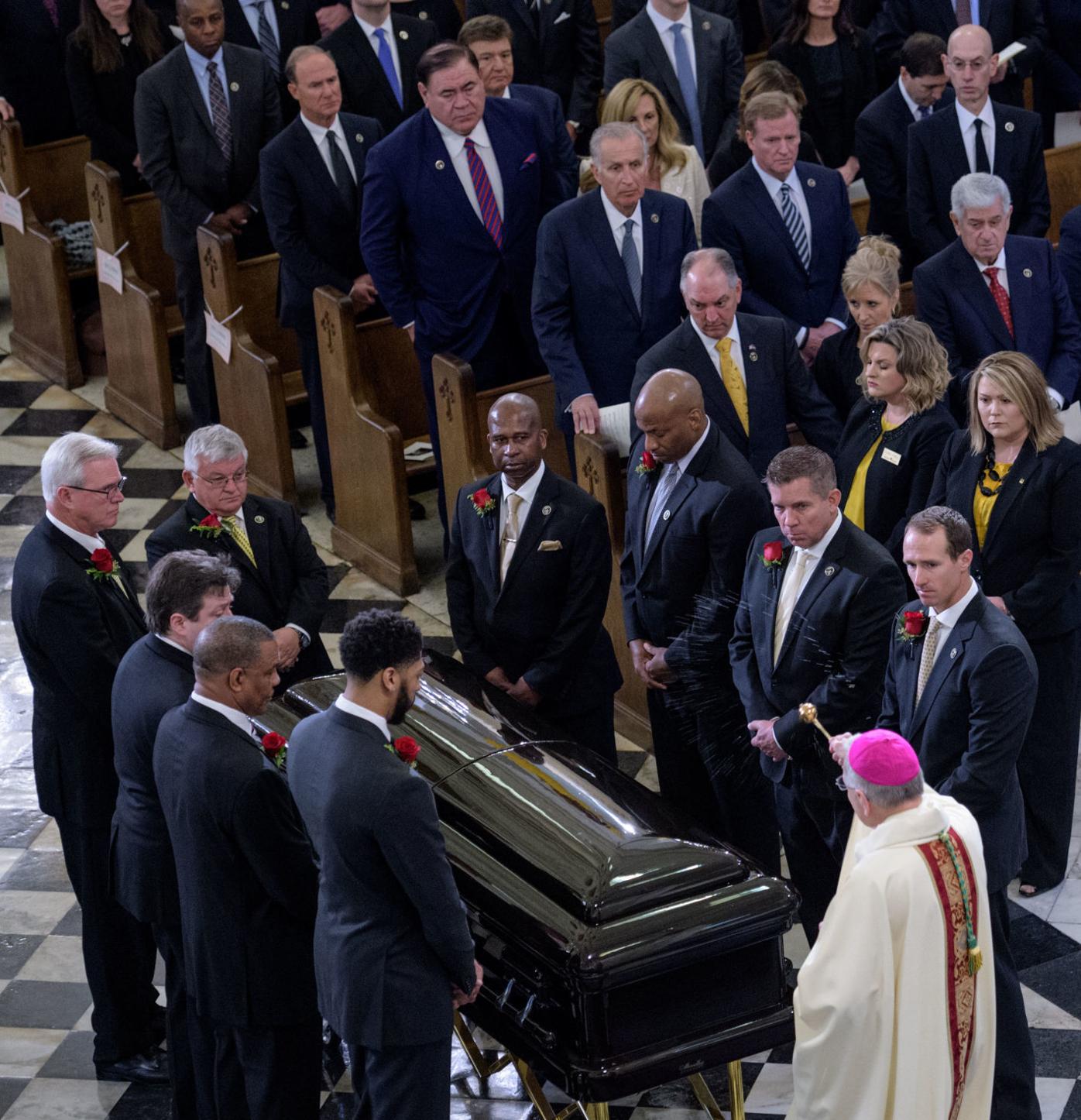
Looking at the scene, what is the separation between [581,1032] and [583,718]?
138cm

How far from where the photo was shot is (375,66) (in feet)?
23.6

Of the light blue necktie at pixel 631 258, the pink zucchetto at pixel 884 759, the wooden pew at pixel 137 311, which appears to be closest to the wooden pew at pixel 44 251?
the wooden pew at pixel 137 311

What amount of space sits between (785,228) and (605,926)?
2.98m

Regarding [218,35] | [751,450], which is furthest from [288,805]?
[218,35]

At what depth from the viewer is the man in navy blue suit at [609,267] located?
19.4ft

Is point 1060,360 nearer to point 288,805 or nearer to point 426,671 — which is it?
point 426,671

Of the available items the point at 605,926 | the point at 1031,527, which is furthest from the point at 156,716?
the point at 1031,527

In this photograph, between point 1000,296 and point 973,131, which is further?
point 973,131

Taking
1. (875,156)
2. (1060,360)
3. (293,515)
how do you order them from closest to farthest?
1. (293,515)
2. (1060,360)
3. (875,156)

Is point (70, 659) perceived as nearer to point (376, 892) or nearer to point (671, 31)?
point (376, 892)

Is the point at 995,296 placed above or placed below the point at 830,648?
above

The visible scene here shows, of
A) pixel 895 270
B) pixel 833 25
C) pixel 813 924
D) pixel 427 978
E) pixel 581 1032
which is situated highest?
pixel 833 25

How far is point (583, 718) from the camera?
5.25 meters

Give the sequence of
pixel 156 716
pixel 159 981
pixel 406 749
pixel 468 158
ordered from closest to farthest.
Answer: pixel 406 749 → pixel 156 716 → pixel 159 981 → pixel 468 158
